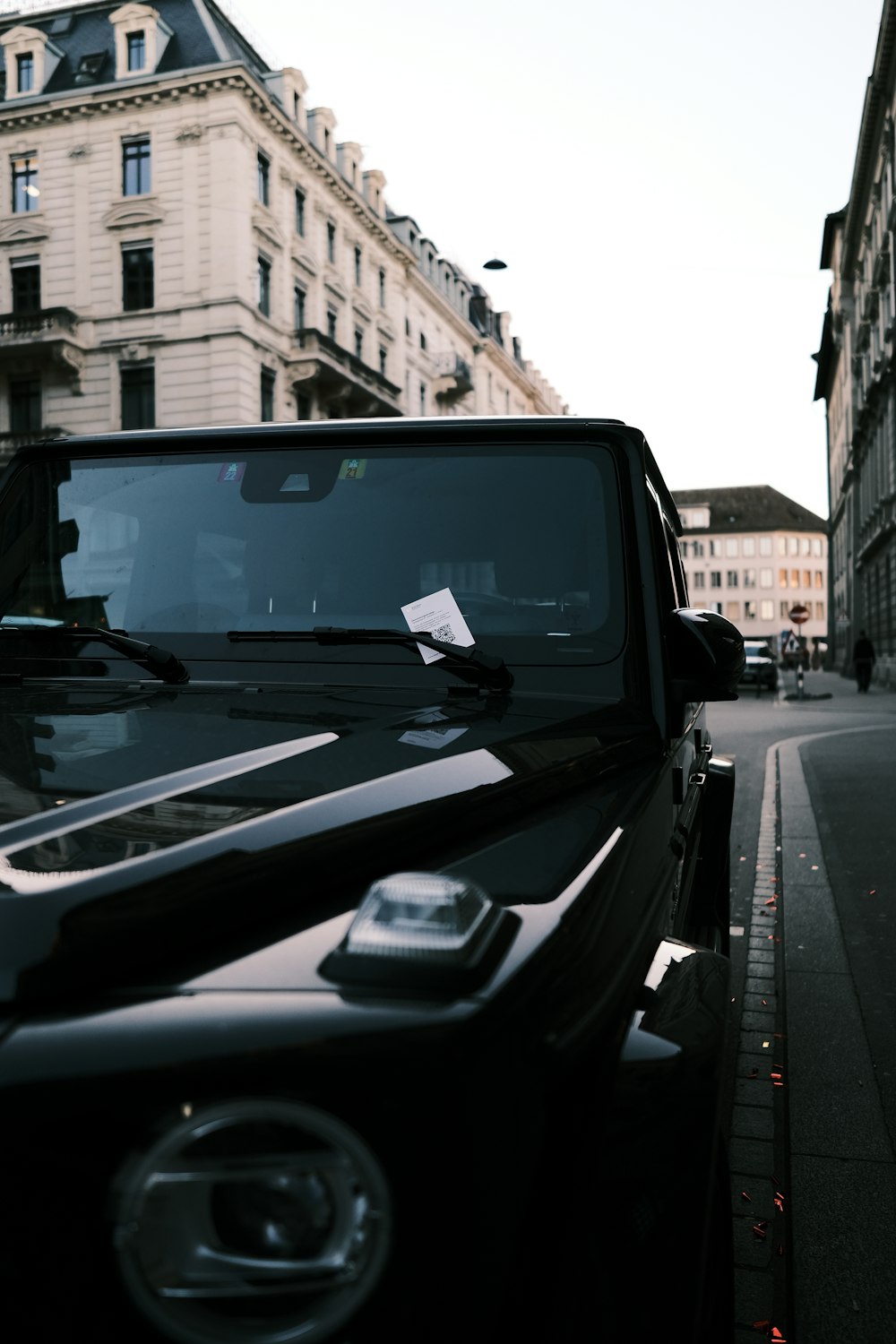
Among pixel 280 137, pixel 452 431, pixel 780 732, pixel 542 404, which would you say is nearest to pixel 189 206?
pixel 280 137

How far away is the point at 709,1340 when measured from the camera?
128 centimetres

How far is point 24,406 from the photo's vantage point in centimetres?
3209

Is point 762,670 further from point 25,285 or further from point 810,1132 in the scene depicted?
point 810,1132

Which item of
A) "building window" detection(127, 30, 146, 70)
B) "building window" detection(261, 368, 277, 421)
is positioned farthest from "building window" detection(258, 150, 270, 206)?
"building window" detection(261, 368, 277, 421)

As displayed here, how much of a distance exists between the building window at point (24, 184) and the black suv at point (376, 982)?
110 feet

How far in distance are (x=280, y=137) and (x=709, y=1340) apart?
35.3 meters

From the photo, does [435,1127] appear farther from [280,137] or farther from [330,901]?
[280,137]

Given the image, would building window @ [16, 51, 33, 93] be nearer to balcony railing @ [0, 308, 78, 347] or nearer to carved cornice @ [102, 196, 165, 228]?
carved cornice @ [102, 196, 165, 228]

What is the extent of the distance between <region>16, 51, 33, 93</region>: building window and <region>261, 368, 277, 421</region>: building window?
9.81 metres

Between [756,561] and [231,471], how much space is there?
10169 centimetres

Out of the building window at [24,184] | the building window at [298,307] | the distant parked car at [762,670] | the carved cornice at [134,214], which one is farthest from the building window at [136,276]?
the distant parked car at [762,670]

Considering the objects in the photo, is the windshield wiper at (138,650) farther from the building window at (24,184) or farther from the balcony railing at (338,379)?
the building window at (24,184)

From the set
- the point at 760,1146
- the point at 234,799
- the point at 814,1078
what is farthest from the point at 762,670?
the point at 234,799

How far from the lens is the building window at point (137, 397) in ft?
102
